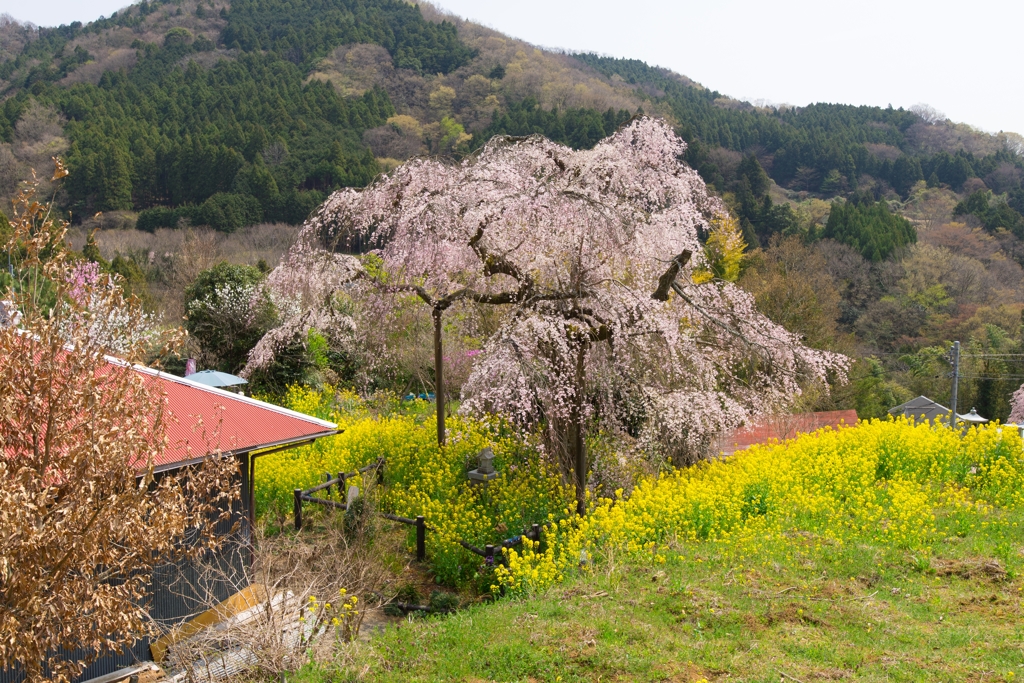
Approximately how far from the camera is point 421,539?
31.4 ft

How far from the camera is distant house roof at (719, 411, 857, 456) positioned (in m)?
13.9

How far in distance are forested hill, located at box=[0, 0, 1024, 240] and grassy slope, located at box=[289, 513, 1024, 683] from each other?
30.6 metres

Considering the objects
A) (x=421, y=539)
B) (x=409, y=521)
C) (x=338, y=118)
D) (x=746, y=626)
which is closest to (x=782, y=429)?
(x=421, y=539)

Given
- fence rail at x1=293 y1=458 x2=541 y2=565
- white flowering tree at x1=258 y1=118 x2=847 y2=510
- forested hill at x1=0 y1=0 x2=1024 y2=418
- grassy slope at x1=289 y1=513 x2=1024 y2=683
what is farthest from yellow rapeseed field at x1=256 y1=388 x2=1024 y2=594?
forested hill at x1=0 y1=0 x2=1024 y2=418

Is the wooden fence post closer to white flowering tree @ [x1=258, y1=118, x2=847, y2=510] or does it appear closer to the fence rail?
the fence rail

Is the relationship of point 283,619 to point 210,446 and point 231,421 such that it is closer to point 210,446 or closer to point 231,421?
point 210,446

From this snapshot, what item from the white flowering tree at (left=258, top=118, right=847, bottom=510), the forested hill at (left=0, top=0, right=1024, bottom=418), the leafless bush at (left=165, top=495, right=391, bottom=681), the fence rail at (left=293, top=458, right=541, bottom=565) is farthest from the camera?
the forested hill at (left=0, top=0, right=1024, bottom=418)

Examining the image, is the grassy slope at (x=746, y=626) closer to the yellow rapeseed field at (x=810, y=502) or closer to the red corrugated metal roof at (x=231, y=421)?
the yellow rapeseed field at (x=810, y=502)

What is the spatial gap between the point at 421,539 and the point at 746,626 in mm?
4798

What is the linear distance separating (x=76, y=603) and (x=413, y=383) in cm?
1619

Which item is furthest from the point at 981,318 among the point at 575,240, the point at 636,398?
the point at 575,240

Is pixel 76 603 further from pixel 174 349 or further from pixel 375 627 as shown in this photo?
pixel 375 627

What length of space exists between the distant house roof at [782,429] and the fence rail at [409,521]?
5.29m

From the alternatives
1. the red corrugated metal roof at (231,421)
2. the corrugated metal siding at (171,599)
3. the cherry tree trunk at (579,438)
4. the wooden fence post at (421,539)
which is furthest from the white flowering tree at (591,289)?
the corrugated metal siding at (171,599)
